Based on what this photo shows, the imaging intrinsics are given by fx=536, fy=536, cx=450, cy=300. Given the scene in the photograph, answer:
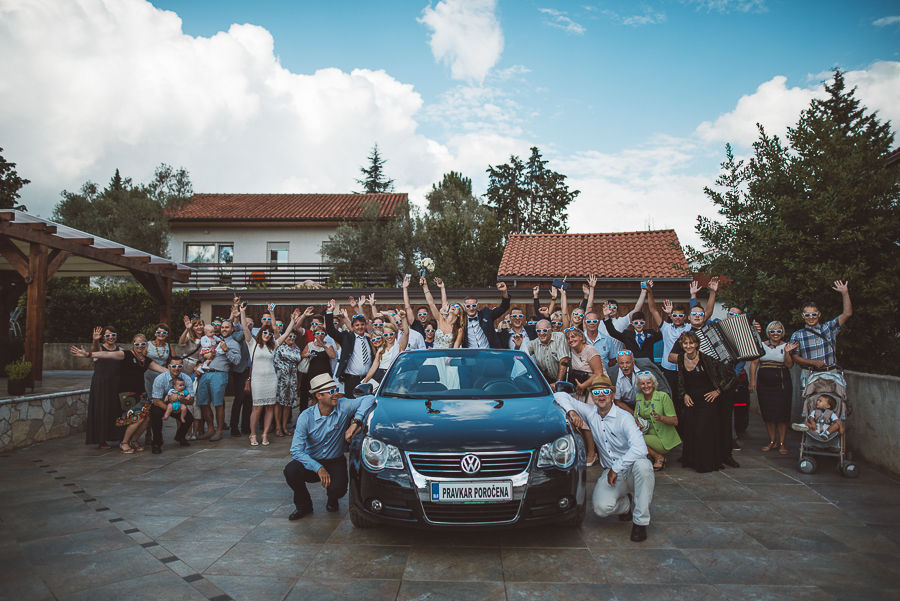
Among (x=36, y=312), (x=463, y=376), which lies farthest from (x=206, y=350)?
(x=463, y=376)

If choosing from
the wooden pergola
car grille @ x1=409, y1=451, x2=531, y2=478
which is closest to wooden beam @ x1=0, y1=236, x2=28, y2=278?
the wooden pergola

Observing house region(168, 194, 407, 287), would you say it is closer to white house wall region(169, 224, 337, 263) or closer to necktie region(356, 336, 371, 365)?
white house wall region(169, 224, 337, 263)

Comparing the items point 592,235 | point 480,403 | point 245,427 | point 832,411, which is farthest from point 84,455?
point 592,235

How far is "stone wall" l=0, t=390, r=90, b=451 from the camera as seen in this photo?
7441 mm

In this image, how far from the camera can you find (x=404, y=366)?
504 centimetres

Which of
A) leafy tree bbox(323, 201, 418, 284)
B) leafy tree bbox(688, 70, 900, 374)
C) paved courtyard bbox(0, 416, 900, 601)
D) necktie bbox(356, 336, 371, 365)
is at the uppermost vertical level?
leafy tree bbox(323, 201, 418, 284)

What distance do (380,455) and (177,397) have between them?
4883mm

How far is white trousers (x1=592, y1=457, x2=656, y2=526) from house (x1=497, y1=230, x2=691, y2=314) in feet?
33.4

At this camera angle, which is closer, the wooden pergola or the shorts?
the shorts

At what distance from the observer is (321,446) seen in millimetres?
4641

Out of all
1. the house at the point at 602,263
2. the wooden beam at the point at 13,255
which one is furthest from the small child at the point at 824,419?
the wooden beam at the point at 13,255

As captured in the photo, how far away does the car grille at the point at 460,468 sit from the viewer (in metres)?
3.51

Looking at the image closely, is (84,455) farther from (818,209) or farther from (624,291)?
(624,291)

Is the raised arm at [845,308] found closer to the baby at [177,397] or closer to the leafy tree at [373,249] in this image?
the baby at [177,397]
